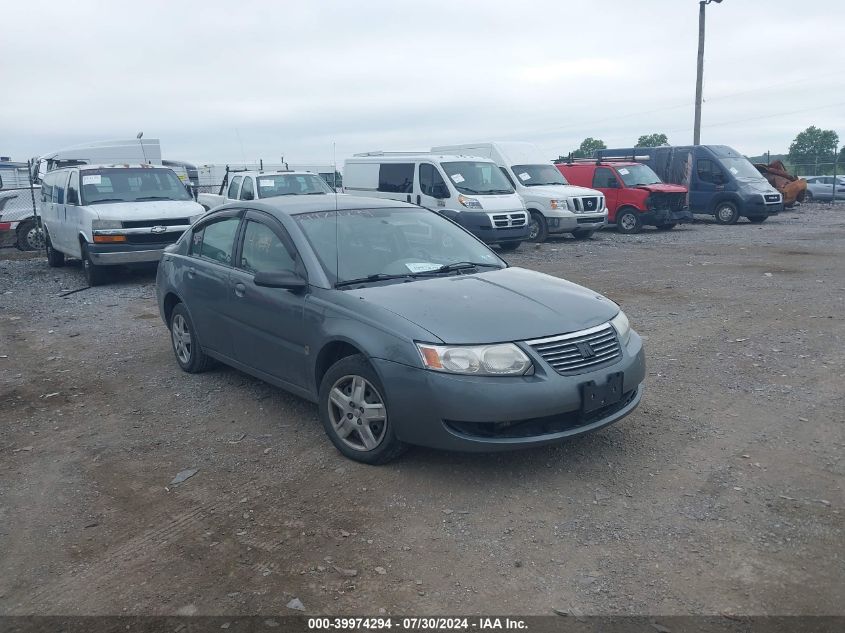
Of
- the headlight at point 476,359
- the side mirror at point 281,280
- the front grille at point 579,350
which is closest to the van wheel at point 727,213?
the front grille at point 579,350

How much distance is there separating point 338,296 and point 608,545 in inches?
88.0

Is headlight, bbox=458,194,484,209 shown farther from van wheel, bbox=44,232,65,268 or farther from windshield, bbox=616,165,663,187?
van wheel, bbox=44,232,65,268

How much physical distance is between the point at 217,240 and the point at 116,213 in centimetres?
686

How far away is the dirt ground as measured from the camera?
341 centimetres

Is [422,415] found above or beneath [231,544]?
above

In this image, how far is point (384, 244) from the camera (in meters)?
5.54

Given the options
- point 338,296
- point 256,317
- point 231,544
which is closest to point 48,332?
point 256,317

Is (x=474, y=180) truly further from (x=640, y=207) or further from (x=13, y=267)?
(x=13, y=267)

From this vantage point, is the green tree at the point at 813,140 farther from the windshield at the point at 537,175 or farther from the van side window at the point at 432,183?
the van side window at the point at 432,183

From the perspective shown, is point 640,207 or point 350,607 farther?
point 640,207

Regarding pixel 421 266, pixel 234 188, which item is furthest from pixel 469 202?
pixel 421 266

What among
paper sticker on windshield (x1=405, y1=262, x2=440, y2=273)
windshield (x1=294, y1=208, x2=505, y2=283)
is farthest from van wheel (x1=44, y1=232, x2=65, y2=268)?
paper sticker on windshield (x1=405, y1=262, x2=440, y2=273)

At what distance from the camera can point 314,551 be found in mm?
3773

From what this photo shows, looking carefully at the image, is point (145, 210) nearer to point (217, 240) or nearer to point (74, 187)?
point (74, 187)
